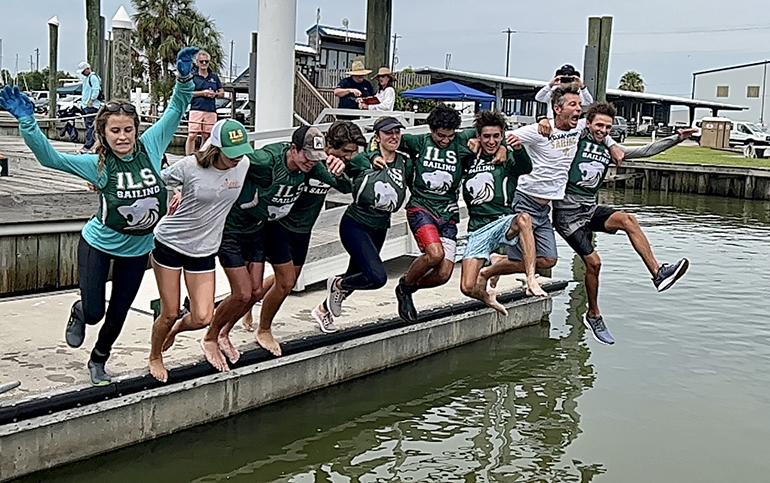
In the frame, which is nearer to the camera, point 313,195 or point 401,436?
point 313,195

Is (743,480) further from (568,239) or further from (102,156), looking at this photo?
(102,156)

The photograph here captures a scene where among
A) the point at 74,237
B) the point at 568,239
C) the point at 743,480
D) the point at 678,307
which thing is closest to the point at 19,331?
the point at 74,237

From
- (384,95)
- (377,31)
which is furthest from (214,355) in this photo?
(377,31)

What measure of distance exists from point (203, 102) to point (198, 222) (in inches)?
223

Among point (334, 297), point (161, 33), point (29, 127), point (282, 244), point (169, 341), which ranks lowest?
point (169, 341)

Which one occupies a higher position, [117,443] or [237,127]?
[237,127]

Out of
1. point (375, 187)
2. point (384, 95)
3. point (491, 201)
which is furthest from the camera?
point (384, 95)

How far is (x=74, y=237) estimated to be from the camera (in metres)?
9.35

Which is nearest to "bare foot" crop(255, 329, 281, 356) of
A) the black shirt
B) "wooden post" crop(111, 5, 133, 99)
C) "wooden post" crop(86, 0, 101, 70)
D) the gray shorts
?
the gray shorts

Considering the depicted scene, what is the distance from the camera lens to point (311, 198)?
6672mm

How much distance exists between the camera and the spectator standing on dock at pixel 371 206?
279 inches

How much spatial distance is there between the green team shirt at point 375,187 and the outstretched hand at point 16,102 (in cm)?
255

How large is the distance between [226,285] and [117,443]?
2.64 metres

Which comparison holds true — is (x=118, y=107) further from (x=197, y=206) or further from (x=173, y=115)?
(x=197, y=206)
